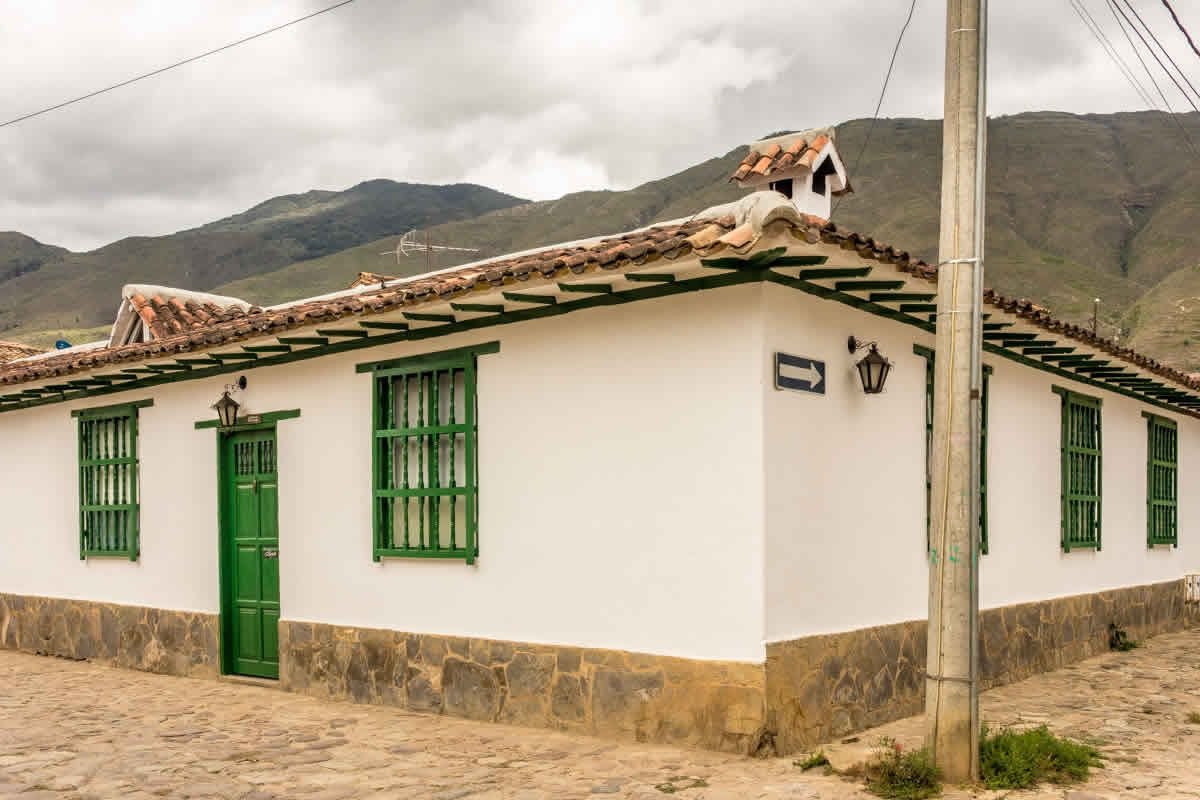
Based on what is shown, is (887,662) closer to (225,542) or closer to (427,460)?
(427,460)

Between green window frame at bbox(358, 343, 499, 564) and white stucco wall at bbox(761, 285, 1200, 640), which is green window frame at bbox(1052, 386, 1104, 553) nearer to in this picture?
white stucco wall at bbox(761, 285, 1200, 640)

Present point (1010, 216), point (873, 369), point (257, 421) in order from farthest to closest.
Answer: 1. point (1010, 216)
2. point (257, 421)
3. point (873, 369)

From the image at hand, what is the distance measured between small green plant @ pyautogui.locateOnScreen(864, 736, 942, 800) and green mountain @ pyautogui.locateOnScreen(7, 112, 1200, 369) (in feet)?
218

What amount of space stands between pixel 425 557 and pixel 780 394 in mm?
3134

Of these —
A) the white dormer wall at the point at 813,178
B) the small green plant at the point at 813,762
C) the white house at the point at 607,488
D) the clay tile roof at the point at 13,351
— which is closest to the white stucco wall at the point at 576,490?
the white house at the point at 607,488

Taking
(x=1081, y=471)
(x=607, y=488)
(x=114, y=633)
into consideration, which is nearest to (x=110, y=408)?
(x=114, y=633)

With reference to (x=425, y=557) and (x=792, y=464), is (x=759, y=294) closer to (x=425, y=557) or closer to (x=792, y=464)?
(x=792, y=464)

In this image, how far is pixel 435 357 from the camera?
28.6ft

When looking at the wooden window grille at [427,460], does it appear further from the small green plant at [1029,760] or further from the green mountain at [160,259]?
the green mountain at [160,259]

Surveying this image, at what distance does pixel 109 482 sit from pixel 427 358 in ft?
16.7

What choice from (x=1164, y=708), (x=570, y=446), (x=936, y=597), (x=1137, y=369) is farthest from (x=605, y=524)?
(x=1137, y=369)

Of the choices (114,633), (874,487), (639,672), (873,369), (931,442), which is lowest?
(114,633)

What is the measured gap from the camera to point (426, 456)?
28.9 feet

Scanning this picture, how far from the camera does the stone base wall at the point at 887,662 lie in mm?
6887
